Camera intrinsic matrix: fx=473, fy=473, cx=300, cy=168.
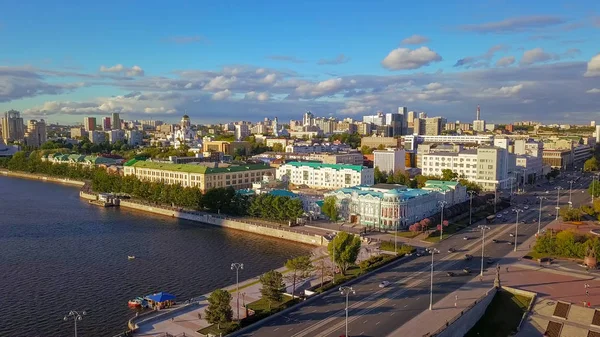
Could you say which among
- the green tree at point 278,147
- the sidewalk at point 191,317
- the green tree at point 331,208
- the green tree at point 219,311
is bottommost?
the sidewalk at point 191,317

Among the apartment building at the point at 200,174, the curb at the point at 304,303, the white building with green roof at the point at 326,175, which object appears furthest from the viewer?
the white building with green roof at the point at 326,175

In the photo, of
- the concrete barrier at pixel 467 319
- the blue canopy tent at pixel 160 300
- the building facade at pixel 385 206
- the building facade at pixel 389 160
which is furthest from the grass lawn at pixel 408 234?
the building facade at pixel 389 160

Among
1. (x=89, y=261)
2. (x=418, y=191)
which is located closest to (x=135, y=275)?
(x=89, y=261)

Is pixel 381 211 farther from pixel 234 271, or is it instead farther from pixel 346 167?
pixel 346 167

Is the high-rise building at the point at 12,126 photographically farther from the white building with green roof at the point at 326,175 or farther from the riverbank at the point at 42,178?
the white building with green roof at the point at 326,175

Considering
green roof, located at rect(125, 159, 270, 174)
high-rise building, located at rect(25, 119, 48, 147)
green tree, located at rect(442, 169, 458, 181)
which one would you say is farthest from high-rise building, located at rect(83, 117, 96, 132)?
green tree, located at rect(442, 169, 458, 181)
